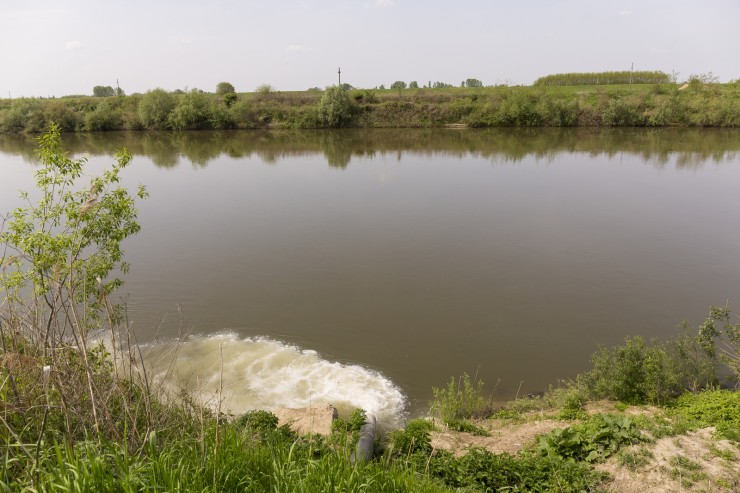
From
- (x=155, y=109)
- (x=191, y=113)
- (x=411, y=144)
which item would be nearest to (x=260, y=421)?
(x=411, y=144)

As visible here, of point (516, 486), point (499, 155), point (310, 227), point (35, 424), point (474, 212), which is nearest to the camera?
point (35, 424)

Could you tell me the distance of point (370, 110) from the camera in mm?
60500

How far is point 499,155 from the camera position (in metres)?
39.1

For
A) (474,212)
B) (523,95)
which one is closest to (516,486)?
(474,212)

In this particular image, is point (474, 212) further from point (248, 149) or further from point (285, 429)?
point (248, 149)

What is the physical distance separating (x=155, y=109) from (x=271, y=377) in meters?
56.8

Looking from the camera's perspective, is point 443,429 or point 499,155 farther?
point 499,155

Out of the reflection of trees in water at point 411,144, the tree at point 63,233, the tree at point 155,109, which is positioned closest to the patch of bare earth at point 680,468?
the tree at point 63,233

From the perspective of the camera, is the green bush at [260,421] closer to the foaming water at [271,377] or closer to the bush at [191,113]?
the foaming water at [271,377]

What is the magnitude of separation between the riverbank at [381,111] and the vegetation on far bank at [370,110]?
0.39ft

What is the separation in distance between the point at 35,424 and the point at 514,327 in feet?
38.1

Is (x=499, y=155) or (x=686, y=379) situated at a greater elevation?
(x=499, y=155)

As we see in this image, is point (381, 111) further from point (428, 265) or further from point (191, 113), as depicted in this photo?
point (428, 265)

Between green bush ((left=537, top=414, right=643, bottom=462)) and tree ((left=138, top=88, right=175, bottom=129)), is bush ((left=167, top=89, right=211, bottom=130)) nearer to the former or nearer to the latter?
tree ((left=138, top=88, right=175, bottom=129))
